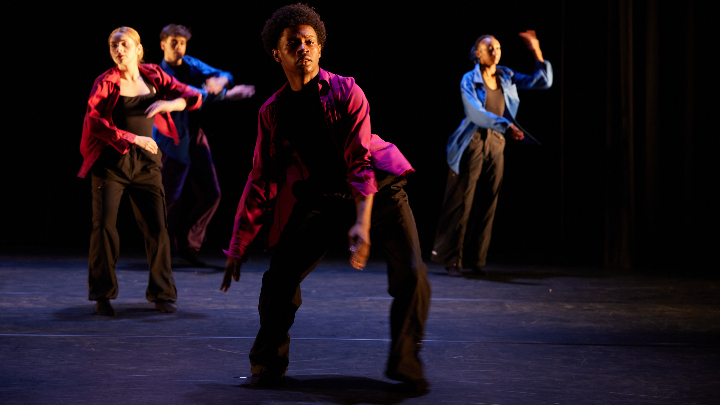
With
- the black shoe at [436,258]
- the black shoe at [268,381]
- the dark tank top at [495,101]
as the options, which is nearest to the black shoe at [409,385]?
the black shoe at [268,381]

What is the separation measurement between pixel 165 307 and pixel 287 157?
5.39 feet

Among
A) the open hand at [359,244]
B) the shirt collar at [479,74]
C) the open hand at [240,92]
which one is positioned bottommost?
the open hand at [359,244]

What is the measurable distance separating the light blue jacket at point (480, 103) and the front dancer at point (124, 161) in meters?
2.10

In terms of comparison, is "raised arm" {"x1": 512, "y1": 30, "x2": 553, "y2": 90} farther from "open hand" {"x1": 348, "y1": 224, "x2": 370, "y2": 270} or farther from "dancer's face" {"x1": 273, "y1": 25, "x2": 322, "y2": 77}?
"open hand" {"x1": 348, "y1": 224, "x2": 370, "y2": 270}

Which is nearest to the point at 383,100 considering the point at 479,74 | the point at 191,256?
the point at 479,74

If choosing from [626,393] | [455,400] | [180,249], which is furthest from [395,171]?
[180,249]

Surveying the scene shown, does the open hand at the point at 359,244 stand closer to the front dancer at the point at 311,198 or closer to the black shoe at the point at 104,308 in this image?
the front dancer at the point at 311,198

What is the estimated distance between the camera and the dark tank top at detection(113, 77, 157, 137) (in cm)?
373

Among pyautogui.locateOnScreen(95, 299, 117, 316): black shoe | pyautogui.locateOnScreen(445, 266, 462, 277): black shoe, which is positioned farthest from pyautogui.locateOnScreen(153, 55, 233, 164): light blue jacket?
pyautogui.locateOnScreen(445, 266, 462, 277): black shoe

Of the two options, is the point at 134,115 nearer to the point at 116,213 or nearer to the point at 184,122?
the point at 116,213

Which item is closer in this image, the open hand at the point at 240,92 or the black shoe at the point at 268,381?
the black shoe at the point at 268,381

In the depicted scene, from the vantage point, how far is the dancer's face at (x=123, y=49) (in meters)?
3.65

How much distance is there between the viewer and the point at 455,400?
7.61 feet

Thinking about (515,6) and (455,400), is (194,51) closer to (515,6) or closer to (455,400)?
(515,6)
